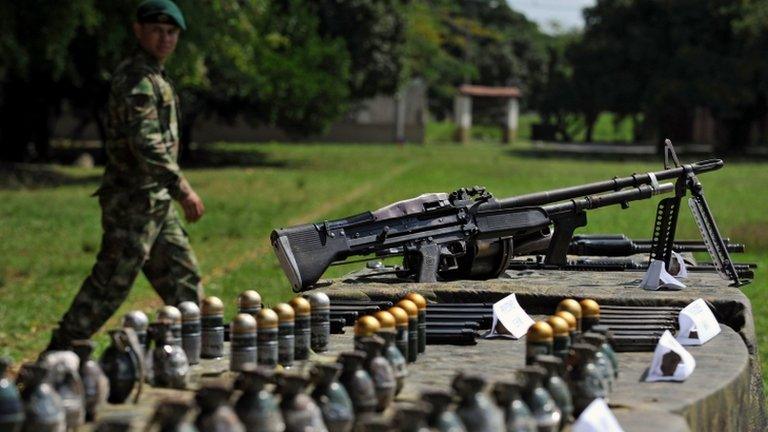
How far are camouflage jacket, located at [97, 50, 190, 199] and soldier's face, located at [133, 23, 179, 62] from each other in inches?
2.1

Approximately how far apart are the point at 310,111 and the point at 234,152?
7190mm

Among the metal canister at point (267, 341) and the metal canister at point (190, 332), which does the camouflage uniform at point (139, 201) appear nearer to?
the metal canister at point (190, 332)

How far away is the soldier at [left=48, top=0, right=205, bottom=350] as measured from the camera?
8.18 m

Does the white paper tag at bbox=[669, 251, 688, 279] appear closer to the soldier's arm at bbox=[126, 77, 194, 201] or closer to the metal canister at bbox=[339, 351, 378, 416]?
the soldier's arm at bbox=[126, 77, 194, 201]

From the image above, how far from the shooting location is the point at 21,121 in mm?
35219

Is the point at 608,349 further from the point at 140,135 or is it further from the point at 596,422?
the point at 140,135

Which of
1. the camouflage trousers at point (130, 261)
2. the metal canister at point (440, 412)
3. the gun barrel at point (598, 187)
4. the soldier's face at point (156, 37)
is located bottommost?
the camouflage trousers at point (130, 261)

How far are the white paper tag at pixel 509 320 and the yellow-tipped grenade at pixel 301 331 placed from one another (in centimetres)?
106

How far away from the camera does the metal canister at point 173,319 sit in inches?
184

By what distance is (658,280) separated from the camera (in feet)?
22.6

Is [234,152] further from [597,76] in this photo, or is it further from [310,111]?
[597,76]

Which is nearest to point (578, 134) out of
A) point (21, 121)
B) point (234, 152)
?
point (234, 152)

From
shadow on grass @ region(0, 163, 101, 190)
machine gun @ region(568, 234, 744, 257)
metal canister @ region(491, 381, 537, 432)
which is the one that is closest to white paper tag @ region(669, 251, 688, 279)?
machine gun @ region(568, 234, 744, 257)

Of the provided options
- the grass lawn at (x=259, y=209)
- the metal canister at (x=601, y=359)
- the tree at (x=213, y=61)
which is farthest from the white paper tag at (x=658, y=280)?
the tree at (x=213, y=61)
